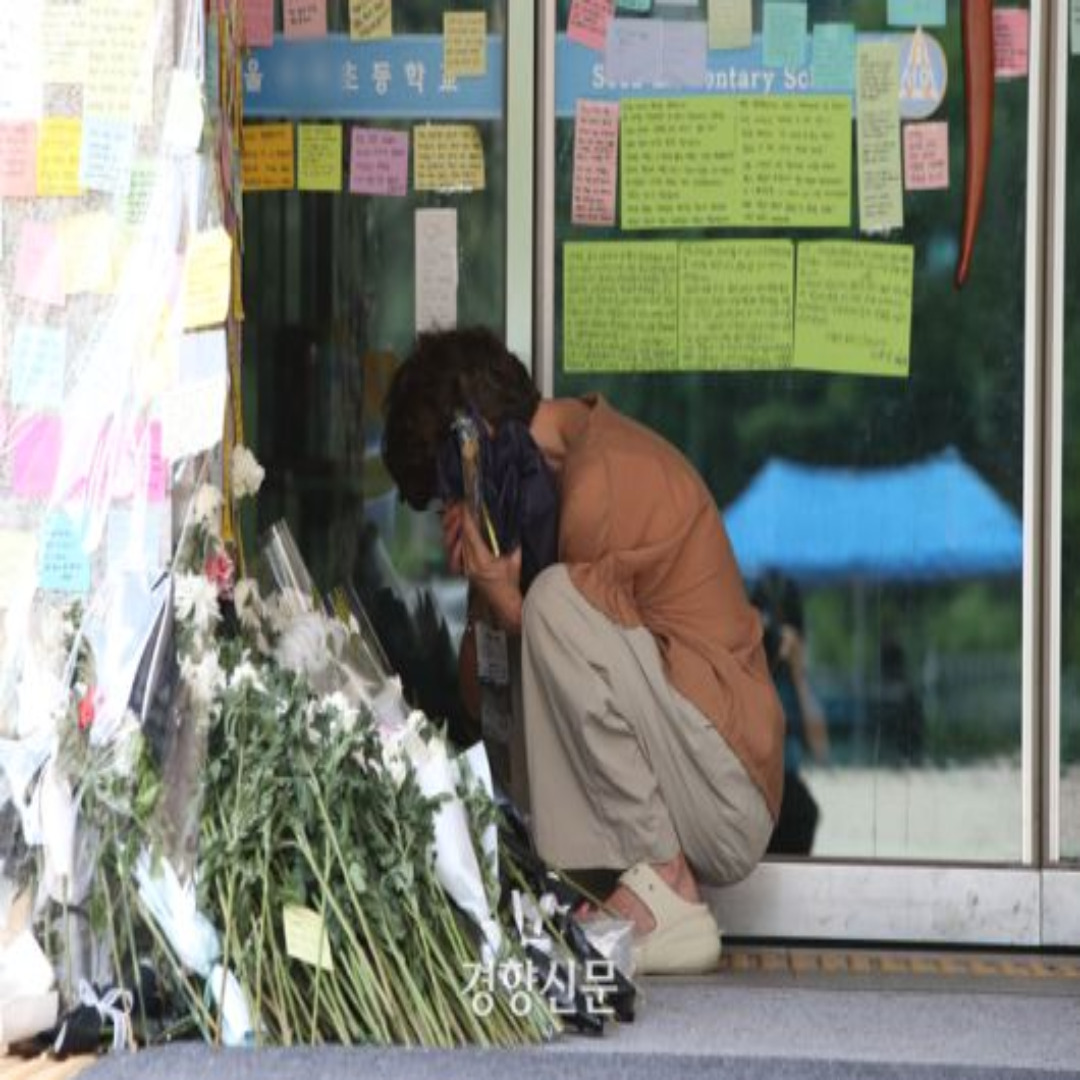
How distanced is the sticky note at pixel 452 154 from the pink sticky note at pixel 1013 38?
1.17 m

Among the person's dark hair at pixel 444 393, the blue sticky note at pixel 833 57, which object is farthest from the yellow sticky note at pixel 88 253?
the blue sticky note at pixel 833 57

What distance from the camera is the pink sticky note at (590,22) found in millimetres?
6668

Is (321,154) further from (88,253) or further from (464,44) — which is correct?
(88,253)

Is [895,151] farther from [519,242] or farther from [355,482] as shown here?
[355,482]

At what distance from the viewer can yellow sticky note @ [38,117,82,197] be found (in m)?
5.26

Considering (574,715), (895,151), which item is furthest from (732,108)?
(574,715)

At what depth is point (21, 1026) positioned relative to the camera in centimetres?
494

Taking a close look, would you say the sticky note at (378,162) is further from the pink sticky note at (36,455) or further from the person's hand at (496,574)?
the pink sticky note at (36,455)

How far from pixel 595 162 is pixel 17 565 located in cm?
198

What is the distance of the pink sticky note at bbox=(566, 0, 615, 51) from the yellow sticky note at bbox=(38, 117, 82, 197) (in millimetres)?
1724

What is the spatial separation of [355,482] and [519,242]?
0.66 metres

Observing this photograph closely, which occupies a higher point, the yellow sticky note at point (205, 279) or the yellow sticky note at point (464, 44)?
the yellow sticky note at point (464, 44)

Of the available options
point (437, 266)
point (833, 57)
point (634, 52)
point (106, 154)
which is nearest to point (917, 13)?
point (833, 57)

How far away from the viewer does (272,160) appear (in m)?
6.80
